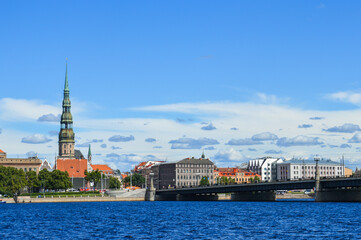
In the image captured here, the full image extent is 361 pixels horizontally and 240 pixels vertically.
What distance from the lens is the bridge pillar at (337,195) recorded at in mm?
159875

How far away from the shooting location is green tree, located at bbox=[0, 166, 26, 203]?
182375mm

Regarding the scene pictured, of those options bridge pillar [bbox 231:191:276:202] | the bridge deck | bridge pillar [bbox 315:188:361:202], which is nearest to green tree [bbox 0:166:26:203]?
the bridge deck

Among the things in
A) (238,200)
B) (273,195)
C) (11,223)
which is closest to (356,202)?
(273,195)

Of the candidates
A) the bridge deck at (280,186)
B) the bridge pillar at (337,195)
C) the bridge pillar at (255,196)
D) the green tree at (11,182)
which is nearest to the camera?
the bridge deck at (280,186)

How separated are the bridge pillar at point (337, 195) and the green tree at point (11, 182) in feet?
262

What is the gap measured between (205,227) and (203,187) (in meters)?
105

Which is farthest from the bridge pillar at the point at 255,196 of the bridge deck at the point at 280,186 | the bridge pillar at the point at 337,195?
the bridge pillar at the point at 337,195

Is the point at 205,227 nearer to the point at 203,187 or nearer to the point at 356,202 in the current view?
the point at 356,202

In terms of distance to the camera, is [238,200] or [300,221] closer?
[300,221]

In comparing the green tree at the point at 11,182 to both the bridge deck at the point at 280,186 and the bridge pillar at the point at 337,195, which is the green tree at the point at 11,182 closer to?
the bridge deck at the point at 280,186

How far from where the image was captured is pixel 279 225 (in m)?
82.2

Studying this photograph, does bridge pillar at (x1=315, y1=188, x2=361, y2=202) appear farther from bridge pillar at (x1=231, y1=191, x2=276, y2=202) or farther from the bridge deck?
bridge pillar at (x1=231, y1=191, x2=276, y2=202)

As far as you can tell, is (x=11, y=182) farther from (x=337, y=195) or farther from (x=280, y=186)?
(x=337, y=195)

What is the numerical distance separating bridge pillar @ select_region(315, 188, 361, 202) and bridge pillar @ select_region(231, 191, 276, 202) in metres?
23.8
